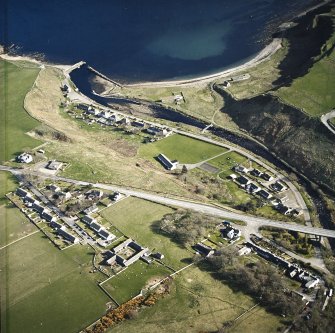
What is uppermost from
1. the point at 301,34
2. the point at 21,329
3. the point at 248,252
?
the point at 301,34

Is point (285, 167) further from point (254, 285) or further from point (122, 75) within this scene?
point (122, 75)

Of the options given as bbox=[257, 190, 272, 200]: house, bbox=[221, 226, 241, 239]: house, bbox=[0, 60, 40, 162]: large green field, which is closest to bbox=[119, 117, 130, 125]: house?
bbox=[0, 60, 40, 162]: large green field

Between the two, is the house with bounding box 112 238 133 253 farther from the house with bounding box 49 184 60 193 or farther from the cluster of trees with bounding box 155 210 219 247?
the house with bounding box 49 184 60 193

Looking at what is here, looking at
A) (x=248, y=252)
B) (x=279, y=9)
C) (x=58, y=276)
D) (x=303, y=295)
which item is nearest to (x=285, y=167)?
(x=248, y=252)

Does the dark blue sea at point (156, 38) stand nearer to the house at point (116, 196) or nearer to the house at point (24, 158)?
the house at point (24, 158)

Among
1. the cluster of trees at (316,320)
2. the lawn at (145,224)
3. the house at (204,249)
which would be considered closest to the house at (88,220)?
the lawn at (145,224)

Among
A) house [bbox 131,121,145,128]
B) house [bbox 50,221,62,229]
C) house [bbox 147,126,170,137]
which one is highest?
house [bbox 147,126,170,137]
